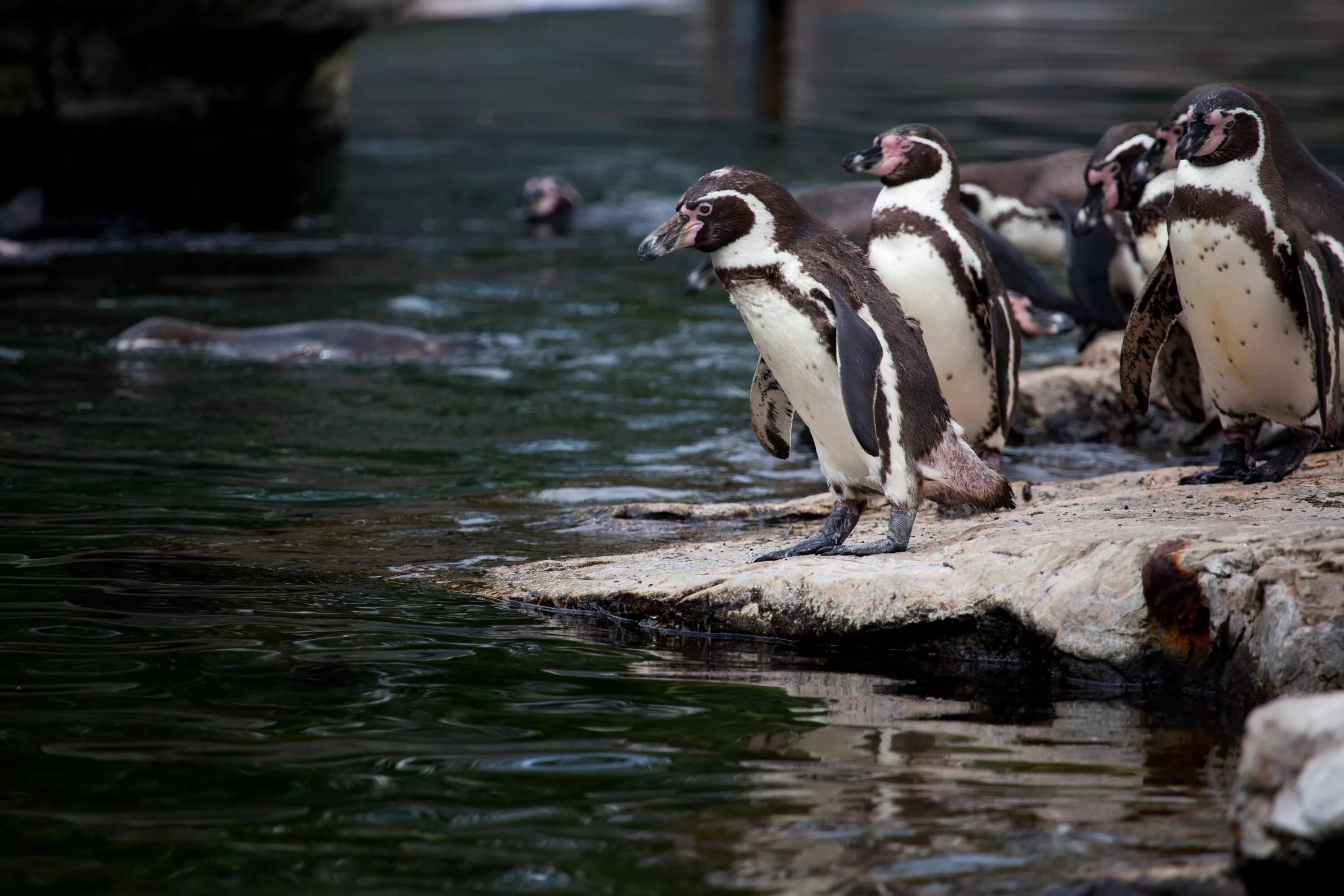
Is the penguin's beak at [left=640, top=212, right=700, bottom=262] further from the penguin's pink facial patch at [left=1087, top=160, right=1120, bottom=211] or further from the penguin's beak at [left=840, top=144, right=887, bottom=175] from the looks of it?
the penguin's pink facial patch at [left=1087, top=160, right=1120, bottom=211]

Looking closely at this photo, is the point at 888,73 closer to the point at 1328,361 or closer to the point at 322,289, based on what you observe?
the point at 322,289

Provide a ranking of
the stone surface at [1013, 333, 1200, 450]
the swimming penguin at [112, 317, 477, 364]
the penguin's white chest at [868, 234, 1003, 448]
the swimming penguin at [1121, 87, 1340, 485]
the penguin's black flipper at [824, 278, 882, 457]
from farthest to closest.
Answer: the swimming penguin at [112, 317, 477, 364] < the stone surface at [1013, 333, 1200, 450] < the penguin's white chest at [868, 234, 1003, 448] < the swimming penguin at [1121, 87, 1340, 485] < the penguin's black flipper at [824, 278, 882, 457]

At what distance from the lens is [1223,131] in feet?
15.6

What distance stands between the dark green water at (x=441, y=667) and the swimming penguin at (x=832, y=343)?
64 centimetres

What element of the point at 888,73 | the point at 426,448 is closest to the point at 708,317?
the point at 426,448

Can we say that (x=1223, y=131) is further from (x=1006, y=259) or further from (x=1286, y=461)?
(x=1006, y=259)

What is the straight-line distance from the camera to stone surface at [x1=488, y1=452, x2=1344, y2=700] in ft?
11.0

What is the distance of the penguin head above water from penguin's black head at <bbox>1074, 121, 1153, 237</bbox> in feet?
8.98

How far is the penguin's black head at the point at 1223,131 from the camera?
4750 mm

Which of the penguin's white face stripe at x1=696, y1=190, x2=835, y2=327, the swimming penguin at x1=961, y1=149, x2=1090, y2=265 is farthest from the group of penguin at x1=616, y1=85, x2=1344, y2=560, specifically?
the swimming penguin at x1=961, y1=149, x2=1090, y2=265

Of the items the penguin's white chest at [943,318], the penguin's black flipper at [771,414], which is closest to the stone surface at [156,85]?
the penguin's white chest at [943,318]

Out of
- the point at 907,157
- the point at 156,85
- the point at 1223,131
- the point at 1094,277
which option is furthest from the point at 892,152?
the point at 156,85

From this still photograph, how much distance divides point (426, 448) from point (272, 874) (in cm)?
434

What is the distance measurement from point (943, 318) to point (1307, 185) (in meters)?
1.27
